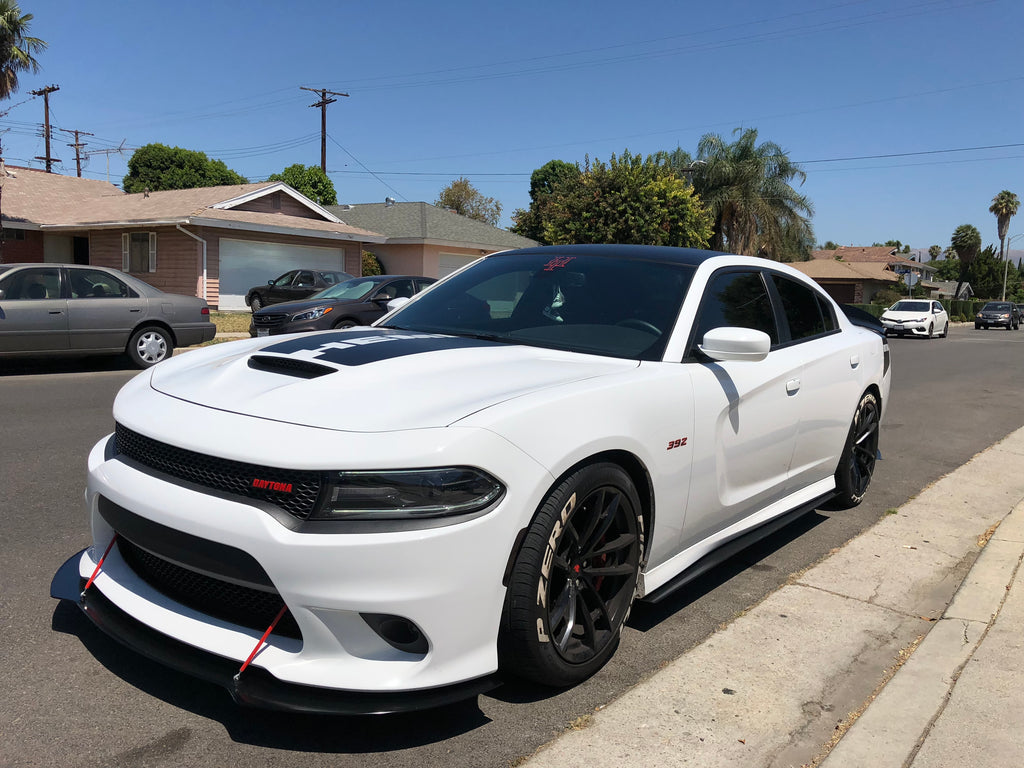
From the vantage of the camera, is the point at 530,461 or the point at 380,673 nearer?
the point at 380,673

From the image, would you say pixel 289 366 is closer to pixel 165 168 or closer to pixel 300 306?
pixel 300 306

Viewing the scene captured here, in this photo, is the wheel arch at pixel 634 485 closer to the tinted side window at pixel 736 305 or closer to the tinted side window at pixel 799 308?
the tinted side window at pixel 736 305

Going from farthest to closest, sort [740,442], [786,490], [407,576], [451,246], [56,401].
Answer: [451,246] < [56,401] < [786,490] < [740,442] < [407,576]

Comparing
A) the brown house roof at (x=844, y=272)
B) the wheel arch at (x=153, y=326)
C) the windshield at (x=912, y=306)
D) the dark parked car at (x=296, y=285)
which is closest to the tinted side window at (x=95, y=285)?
the wheel arch at (x=153, y=326)

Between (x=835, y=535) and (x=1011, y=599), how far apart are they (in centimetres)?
116

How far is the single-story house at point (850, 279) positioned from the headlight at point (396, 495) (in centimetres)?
6137

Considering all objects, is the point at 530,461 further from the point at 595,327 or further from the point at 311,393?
the point at 595,327

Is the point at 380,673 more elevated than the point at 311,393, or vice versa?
the point at 311,393

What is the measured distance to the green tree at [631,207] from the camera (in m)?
26.9

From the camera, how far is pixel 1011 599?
4.05m

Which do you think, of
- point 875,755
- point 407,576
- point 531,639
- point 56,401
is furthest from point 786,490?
point 56,401

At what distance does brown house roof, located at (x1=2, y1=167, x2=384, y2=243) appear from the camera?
26.3 meters

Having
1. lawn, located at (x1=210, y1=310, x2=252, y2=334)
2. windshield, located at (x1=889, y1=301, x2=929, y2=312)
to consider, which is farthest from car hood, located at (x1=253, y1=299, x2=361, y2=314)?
windshield, located at (x1=889, y1=301, x2=929, y2=312)

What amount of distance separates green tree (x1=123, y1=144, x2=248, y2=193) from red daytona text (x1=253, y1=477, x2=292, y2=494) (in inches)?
1902
